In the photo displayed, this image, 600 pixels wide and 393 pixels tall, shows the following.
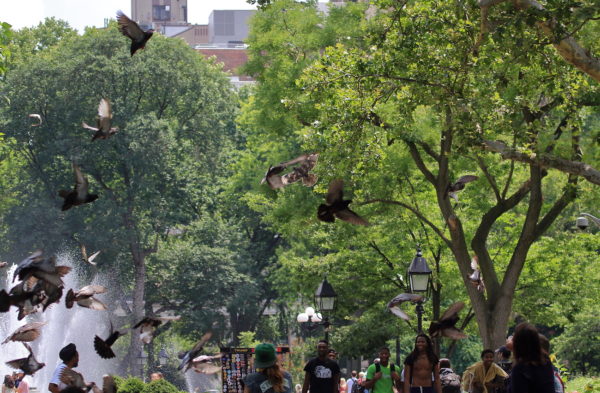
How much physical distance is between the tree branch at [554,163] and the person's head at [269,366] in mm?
7868

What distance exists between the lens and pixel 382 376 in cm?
1551

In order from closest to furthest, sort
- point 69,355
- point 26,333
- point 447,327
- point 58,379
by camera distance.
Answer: point 58,379 → point 69,355 → point 26,333 → point 447,327

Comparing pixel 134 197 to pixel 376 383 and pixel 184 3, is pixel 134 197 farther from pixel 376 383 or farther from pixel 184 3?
pixel 184 3

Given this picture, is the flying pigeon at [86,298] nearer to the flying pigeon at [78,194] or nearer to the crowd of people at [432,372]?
the flying pigeon at [78,194]

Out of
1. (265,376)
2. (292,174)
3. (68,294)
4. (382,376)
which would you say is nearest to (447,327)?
(382,376)

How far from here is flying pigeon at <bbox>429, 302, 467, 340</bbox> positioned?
13.3 m

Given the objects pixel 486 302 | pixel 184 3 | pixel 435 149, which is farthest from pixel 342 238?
pixel 184 3

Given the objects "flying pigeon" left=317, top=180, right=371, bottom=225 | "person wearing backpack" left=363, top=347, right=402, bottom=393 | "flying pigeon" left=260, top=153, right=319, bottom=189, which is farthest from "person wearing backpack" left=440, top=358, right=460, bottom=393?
"flying pigeon" left=317, top=180, right=371, bottom=225

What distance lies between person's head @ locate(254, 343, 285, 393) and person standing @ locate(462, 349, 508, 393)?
17.8ft

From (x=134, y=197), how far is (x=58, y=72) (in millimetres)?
6138

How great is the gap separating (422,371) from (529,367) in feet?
17.4

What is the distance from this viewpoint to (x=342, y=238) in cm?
3005

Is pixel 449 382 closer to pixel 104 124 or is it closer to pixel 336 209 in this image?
pixel 336 209

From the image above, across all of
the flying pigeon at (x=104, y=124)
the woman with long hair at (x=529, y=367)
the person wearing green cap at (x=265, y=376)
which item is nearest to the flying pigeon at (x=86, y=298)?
the flying pigeon at (x=104, y=124)
